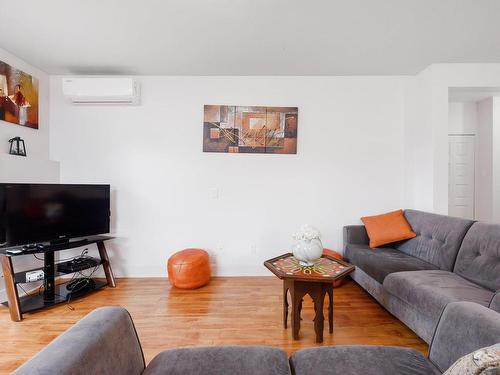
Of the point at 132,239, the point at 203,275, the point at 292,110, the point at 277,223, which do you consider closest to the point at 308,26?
the point at 292,110

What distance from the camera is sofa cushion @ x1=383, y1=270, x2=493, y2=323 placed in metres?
1.47

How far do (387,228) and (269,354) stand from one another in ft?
7.28

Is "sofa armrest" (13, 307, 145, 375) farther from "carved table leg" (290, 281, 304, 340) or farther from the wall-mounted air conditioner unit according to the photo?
the wall-mounted air conditioner unit

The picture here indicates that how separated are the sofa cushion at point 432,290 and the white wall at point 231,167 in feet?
3.82

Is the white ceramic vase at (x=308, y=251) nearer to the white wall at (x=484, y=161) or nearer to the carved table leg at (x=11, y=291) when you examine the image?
the carved table leg at (x=11, y=291)

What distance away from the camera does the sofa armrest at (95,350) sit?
677 millimetres

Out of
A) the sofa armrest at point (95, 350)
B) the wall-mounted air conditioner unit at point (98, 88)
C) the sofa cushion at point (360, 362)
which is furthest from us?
the wall-mounted air conditioner unit at point (98, 88)

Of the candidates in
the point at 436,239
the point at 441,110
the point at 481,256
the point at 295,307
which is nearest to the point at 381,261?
the point at 436,239

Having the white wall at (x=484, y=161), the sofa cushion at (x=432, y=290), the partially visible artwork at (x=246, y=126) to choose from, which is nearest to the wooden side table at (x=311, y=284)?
the sofa cushion at (x=432, y=290)

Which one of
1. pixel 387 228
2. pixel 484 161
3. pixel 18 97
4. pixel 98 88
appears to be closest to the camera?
pixel 18 97

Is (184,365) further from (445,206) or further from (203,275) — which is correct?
(445,206)

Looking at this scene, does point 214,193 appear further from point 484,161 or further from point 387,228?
point 484,161

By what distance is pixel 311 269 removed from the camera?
1.78 m

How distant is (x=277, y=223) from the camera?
299cm
